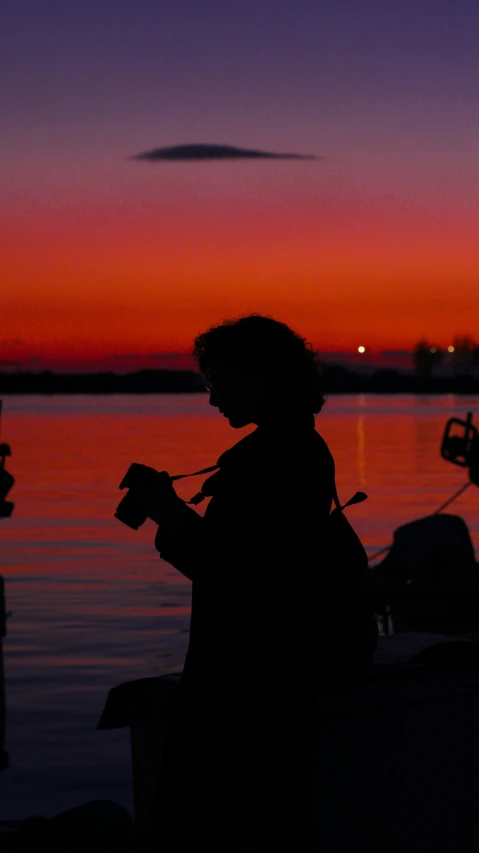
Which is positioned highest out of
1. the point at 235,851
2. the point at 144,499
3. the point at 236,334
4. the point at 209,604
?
the point at 236,334

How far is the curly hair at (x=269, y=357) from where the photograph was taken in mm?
3691

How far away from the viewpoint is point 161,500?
348 cm

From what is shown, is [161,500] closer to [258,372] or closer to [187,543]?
[187,543]

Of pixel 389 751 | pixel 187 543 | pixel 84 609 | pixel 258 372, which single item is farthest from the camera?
pixel 84 609

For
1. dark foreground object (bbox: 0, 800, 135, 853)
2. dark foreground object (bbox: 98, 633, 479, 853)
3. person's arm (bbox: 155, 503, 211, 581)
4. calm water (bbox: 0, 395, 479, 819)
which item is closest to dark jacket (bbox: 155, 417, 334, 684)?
person's arm (bbox: 155, 503, 211, 581)

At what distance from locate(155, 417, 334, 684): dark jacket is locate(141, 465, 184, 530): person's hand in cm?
3

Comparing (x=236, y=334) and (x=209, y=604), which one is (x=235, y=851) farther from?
(x=236, y=334)

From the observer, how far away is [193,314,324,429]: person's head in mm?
3686

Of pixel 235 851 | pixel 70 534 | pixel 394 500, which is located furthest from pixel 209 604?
pixel 394 500

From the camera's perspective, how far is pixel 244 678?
350 centimetres

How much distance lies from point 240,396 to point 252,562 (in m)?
0.49

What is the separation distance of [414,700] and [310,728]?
2.12ft

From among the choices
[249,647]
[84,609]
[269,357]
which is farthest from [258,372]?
[84,609]

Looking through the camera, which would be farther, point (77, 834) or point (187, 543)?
point (77, 834)
